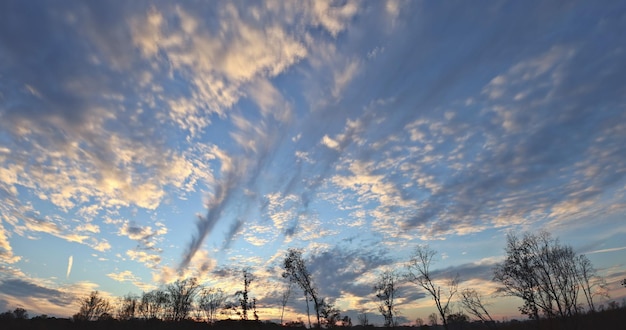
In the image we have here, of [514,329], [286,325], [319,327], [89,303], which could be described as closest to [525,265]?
[514,329]

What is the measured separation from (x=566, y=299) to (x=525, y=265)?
8917 millimetres

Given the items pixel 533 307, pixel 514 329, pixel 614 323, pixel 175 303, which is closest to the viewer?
pixel 533 307

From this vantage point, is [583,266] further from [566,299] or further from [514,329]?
[566,299]

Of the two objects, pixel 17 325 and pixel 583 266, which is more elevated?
pixel 583 266

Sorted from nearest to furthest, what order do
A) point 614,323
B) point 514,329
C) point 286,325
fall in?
point 614,323 → point 514,329 → point 286,325

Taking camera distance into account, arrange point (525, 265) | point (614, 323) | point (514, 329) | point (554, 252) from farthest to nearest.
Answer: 1. point (514, 329)
2. point (614, 323)
3. point (554, 252)
4. point (525, 265)

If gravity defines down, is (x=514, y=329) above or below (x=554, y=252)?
below

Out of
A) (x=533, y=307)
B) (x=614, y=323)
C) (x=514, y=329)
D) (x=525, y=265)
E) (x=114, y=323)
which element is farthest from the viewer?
(x=114, y=323)

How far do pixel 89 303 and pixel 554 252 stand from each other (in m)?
118

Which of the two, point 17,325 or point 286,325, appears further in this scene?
point 286,325

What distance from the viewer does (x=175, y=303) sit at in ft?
349

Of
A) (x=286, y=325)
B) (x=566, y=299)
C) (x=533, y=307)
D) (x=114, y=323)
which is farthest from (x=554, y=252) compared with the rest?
(x=114, y=323)

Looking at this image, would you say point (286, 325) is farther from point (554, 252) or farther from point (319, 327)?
point (554, 252)

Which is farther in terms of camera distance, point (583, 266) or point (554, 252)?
point (583, 266)
